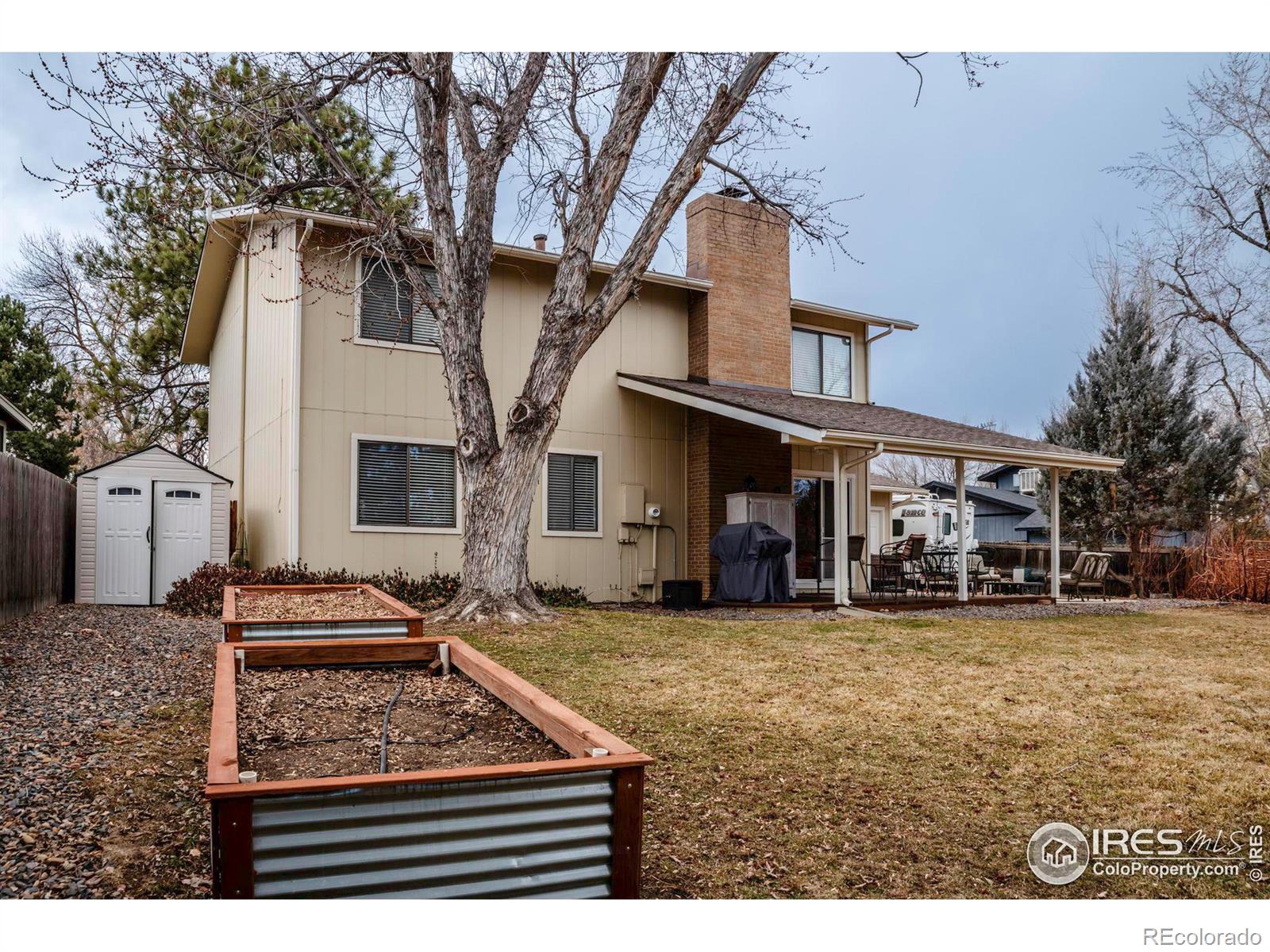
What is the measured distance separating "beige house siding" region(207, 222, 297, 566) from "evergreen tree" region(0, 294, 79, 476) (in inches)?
223

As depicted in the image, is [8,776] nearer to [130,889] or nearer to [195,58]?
[130,889]

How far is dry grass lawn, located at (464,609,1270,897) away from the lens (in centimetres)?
348

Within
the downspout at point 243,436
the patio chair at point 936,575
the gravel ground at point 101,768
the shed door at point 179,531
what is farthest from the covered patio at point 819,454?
the gravel ground at point 101,768

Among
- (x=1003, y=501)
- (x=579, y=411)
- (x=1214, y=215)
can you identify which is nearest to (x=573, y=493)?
(x=579, y=411)

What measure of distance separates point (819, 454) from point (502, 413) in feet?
18.0

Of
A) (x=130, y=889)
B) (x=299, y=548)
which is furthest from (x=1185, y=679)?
(x=299, y=548)

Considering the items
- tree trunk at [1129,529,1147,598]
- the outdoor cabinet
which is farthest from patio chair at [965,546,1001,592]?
the outdoor cabinet

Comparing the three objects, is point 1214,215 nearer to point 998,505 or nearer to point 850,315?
point 850,315

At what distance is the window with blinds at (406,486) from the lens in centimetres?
1141

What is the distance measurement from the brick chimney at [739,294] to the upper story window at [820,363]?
0.51 metres

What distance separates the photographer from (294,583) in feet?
33.8

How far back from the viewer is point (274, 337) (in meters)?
11.9

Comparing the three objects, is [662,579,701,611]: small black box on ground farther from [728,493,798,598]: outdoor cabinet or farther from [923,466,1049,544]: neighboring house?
[923,466,1049,544]: neighboring house

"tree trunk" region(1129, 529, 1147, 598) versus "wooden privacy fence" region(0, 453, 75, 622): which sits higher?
"wooden privacy fence" region(0, 453, 75, 622)
